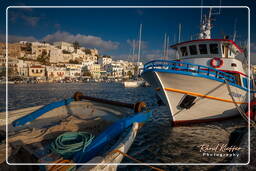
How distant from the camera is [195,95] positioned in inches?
287

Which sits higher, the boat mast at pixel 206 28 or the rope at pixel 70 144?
the boat mast at pixel 206 28

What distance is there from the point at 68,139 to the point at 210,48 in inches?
411

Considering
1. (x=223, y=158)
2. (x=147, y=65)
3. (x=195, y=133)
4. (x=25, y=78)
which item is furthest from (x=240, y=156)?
(x=25, y=78)

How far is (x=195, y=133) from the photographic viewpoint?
715 centimetres

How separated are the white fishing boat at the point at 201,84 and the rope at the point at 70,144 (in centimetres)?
465

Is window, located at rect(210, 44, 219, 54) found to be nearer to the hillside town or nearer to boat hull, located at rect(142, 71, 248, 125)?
boat hull, located at rect(142, 71, 248, 125)

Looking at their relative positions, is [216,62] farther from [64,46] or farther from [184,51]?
[64,46]

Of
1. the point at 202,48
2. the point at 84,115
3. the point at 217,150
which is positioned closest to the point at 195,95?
the point at 217,150

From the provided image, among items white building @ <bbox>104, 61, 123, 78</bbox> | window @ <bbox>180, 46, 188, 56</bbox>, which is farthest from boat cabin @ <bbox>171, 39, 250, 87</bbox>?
white building @ <bbox>104, 61, 123, 78</bbox>

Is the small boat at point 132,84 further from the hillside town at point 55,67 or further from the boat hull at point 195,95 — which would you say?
the boat hull at point 195,95

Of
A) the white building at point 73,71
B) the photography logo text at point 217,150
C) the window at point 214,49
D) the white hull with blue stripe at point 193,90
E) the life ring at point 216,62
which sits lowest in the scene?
the photography logo text at point 217,150

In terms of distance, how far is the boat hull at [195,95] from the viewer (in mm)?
7002

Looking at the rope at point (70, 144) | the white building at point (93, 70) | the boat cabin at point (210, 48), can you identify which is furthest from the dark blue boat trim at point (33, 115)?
the white building at point (93, 70)

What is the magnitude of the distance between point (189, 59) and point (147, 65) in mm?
4599
